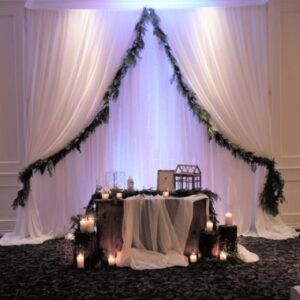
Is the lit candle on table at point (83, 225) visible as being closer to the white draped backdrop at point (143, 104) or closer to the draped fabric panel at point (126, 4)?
the white draped backdrop at point (143, 104)

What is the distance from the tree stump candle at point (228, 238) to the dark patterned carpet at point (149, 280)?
241mm

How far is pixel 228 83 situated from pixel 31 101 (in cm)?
261

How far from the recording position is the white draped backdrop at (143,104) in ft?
18.6

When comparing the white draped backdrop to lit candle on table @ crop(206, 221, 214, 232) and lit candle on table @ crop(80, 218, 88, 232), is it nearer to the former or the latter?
lit candle on table @ crop(206, 221, 214, 232)

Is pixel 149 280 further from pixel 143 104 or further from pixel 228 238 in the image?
pixel 143 104

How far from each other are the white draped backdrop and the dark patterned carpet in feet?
3.70

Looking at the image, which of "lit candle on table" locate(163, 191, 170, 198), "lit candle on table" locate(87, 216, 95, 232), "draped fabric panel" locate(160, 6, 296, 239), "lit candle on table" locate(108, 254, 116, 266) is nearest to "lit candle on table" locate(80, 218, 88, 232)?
"lit candle on table" locate(87, 216, 95, 232)

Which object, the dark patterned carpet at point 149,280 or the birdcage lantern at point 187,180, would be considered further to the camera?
the birdcage lantern at point 187,180

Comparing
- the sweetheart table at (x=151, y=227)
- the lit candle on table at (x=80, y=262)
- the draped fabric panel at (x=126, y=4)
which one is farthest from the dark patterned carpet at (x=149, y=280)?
the draped fabric panel at (x=126, y=4)

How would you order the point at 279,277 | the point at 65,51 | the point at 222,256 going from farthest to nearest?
1. the point at 65,51
2. the point at 222,256
3. the point at 279,277

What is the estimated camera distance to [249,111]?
19.0ft

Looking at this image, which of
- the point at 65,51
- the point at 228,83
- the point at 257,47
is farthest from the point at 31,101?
the point at 257,47

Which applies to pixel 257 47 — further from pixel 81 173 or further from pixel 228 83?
pixel 81 173

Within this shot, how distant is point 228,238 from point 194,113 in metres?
1.88
